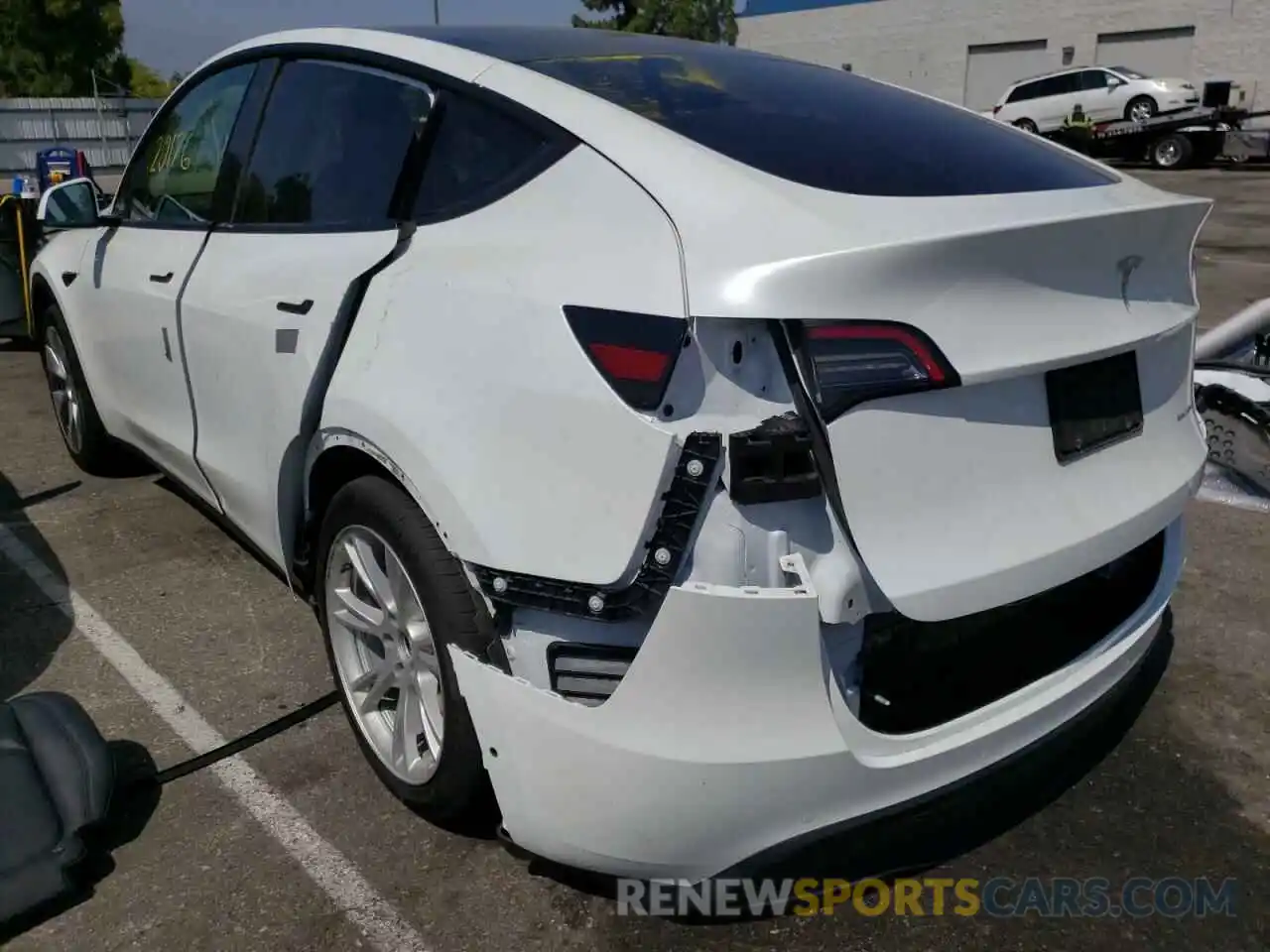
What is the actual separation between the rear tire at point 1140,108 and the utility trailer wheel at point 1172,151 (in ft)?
A: 3.16

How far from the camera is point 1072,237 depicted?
1984mm

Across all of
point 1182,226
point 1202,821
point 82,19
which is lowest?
point 1202,821

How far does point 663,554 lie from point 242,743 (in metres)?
1.63

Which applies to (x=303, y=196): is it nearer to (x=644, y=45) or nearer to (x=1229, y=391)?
→ (x=644, y=45)

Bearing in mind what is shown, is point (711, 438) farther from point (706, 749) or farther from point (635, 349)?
point (706, 749)

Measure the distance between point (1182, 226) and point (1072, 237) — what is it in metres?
0.47

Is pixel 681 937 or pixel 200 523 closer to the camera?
pixel 681 937

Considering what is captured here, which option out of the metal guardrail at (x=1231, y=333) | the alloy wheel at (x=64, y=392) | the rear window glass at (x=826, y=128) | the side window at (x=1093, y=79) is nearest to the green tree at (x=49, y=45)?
the side window at (x=1093, y=79)

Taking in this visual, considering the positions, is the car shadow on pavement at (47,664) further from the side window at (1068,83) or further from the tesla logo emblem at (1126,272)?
the side window at (1068,83)

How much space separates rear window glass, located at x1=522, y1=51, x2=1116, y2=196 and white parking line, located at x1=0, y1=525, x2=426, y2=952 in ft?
5.56

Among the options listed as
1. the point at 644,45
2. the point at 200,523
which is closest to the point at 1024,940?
the point at 644,45

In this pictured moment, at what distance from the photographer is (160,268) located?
3.45 meters

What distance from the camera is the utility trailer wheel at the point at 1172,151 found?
23.3 meters

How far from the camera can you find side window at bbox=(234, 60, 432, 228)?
100 inches
